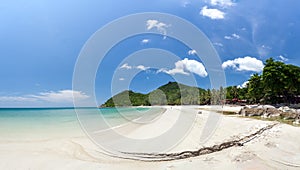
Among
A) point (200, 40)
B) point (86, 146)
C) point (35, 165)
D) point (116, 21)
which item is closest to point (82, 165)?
point (35, 165)

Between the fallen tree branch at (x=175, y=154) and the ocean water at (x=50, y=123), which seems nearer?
the fallen tree branch at (x=175, y=154)

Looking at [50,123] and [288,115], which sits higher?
[288,115]

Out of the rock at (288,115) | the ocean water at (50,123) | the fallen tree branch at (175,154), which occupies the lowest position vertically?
the ocean water at (50,123)

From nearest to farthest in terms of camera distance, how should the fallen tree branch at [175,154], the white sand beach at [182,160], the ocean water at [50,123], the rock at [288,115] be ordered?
the white sand beach at [182,160]
the fallen tree branch at [175,154]
the ocean water at [50,123]
the rock at [288,115]

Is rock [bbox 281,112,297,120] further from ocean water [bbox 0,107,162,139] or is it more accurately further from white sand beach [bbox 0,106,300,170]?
ocean water [bbox 0,107,162,139]

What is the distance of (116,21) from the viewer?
34.2 feet

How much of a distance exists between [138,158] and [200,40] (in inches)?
302

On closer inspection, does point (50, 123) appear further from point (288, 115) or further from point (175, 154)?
point (288, 115)

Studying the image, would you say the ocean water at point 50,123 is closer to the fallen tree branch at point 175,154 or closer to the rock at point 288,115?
the fallen tree branch at point 175,154

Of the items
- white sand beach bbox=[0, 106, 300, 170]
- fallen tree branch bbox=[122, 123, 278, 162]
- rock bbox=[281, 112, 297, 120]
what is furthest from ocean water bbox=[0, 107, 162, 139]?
rock bbox=[281, 112, 297, 120]

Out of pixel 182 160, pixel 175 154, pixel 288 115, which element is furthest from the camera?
pixel 288 115

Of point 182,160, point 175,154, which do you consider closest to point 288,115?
point 175,154

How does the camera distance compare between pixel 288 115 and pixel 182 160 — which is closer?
pixel 182 160

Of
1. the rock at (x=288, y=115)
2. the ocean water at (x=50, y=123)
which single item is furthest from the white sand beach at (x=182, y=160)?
the rock at (x=288, y=115)
